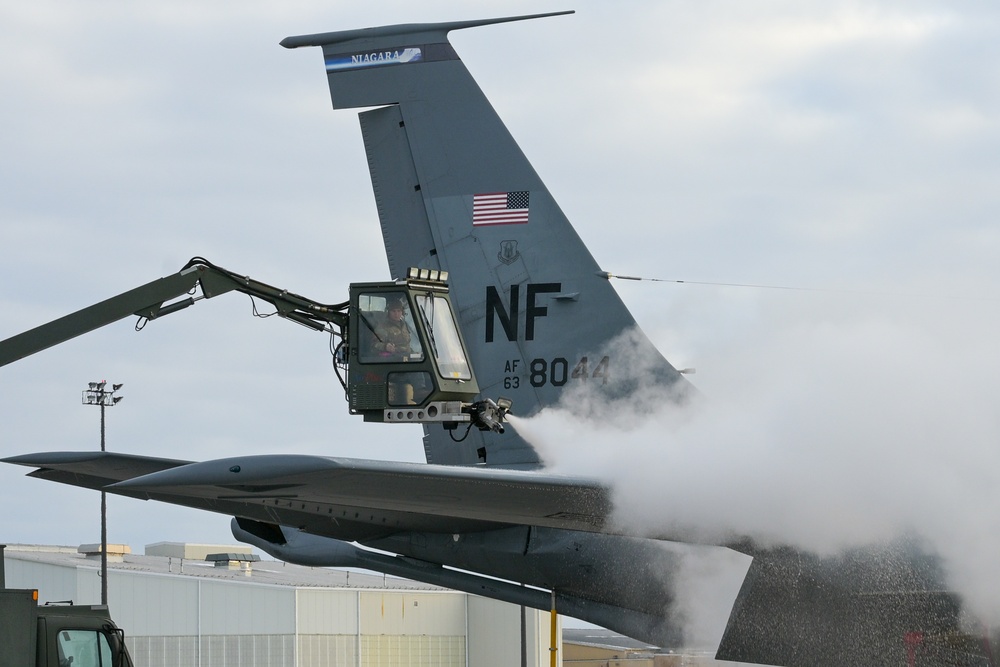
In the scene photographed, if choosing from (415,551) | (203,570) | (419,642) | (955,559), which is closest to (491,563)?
(415,551)

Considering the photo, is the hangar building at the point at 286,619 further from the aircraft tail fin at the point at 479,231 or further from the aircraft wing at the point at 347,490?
the aircraft wing at the point at 347,490

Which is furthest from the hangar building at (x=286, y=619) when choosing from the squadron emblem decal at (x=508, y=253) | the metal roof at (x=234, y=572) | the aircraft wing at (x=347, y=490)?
the aircraft wing at (x=347, y=490)

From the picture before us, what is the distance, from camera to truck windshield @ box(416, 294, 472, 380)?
12367 millimetres

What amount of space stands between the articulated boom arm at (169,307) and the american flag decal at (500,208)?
2.53 meters

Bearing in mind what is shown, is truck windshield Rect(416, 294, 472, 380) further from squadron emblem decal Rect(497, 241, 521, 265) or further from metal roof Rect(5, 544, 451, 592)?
metal roof Rect(5, 544, 451, 592)

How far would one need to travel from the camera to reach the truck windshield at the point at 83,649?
10523 millimetres

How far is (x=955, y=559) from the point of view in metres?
11.0

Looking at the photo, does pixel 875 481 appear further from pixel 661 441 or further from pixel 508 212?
pixel 508 212

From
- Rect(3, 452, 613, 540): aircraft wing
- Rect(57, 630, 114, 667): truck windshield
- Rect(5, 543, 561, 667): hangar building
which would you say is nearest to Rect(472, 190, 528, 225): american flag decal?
Rect(3, 452, 613, 540): aircraft wing

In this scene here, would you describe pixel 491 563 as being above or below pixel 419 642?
above

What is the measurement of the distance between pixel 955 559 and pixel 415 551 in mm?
5810

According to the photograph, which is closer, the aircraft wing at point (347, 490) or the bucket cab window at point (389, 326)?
the aircraft wing at point (347, 490)

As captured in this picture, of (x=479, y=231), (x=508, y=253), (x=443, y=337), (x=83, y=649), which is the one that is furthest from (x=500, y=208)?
(x=83, y=649)

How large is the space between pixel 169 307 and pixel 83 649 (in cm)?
→ 391
